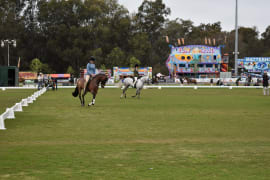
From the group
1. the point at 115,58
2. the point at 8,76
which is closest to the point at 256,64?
the point at 115,58

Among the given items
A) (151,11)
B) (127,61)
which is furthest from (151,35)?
(127,61)

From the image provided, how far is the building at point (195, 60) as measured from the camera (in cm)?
8350

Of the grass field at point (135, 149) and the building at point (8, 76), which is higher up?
the building at point (8, 76)

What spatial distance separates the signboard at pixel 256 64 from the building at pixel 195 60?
5798 mm

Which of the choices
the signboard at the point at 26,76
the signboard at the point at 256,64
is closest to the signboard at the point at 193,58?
the signboard at the point at 256,64

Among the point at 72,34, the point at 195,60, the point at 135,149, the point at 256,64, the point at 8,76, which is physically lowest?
the point at 135,149

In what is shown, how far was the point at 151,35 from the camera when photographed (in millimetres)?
109312

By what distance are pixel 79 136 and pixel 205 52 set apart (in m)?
76.4

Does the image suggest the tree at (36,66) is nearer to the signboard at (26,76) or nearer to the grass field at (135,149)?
the signboard at (26,76)

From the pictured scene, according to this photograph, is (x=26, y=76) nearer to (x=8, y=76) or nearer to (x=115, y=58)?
(x=115, y=58)

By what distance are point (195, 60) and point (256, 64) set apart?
12.2 metres

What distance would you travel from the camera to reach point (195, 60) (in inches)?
3282

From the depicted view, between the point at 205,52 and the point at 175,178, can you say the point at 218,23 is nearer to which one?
the point at 205,52

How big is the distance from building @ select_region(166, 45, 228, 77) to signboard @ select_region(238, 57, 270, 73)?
5798 mm
